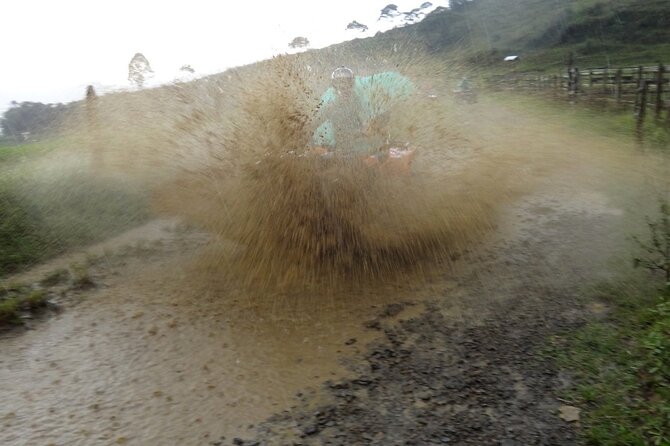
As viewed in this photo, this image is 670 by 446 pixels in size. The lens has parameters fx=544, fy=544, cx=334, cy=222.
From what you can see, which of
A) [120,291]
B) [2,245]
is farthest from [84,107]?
[120,291]

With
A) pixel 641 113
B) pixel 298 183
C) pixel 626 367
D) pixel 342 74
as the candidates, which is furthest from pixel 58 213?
pixel 641 113

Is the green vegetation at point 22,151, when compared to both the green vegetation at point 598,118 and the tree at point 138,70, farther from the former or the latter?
the green vegetation at point 598,118

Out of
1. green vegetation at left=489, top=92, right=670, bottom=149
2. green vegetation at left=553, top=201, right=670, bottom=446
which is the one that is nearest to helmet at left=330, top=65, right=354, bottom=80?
green vegetation at left=553, top=201, right=670, bottom=446

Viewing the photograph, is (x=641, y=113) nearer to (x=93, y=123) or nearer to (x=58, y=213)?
(x=93, y=123)

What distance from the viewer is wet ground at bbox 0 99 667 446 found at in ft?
11.3

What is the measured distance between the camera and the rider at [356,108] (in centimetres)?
648

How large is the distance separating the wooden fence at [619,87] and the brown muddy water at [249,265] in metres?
3.16

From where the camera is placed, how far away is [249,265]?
242 inches

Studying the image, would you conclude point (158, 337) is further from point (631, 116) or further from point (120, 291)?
point (631, 116)

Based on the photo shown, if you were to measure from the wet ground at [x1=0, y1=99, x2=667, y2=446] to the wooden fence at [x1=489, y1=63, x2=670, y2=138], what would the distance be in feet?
18.8

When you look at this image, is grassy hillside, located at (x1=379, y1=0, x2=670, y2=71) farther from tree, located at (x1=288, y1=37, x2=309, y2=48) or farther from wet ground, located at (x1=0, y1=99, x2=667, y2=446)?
wet ground, located at (x1=0, y1=99, x2=667, y2=446)

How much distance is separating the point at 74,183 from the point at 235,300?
4.87 metres

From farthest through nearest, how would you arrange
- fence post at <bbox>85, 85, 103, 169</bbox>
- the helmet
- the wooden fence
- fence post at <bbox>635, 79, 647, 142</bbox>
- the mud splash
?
the wooden fence
fence post at <bbox>635, 79, 647, 142</bbox>
fence post at <bbox>85, 85, 103, 169</bbox>
the helmet
the mud splash

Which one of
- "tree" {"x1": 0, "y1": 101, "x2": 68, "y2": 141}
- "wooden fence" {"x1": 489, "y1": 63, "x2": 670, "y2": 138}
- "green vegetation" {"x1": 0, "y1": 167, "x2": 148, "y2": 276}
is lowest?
"green vegetation" {"x1": 0, "y1": 167, "x2": 148, "y2": 276}
